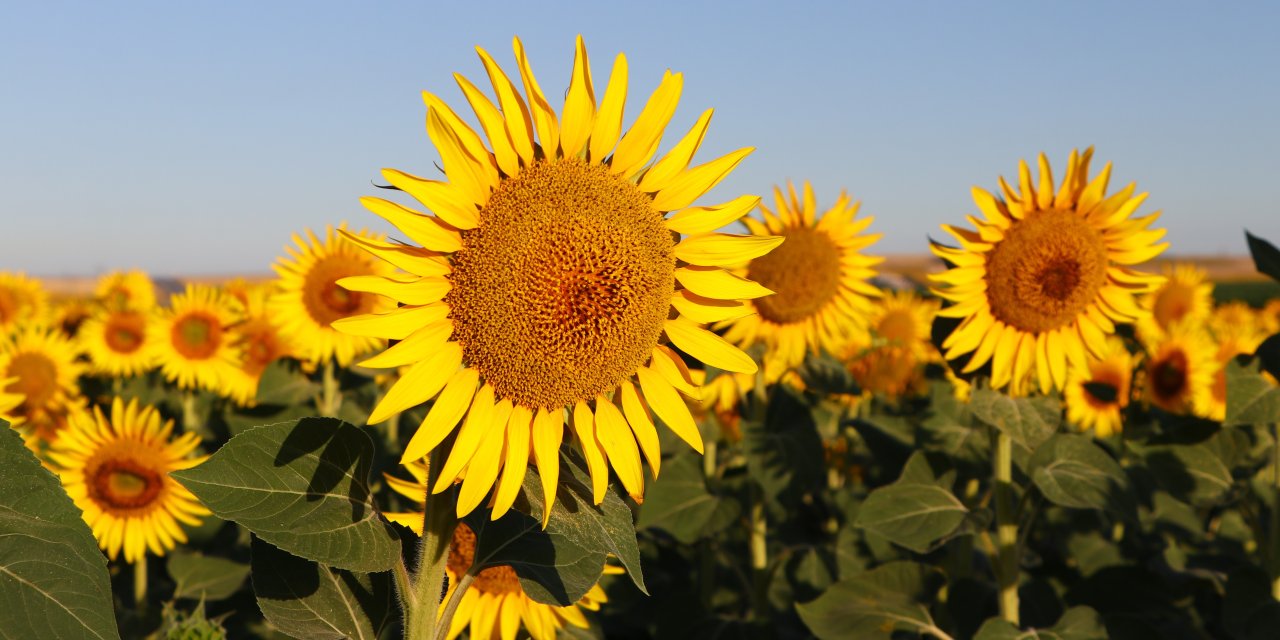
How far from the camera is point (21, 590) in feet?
4.57

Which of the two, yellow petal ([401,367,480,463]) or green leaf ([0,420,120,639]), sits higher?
yellow petal ([401,367,480,463])

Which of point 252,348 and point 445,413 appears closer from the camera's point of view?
point 445,413

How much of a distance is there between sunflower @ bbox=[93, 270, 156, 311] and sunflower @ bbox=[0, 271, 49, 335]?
446mm

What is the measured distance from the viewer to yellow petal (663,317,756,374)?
1950 mm

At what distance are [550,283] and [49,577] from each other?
0.90 m

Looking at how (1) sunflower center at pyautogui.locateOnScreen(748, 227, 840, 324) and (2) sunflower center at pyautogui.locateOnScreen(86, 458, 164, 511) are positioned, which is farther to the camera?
(1) sunflower center at pyautogui.locateOnScreen(748, 227, 840, 324)

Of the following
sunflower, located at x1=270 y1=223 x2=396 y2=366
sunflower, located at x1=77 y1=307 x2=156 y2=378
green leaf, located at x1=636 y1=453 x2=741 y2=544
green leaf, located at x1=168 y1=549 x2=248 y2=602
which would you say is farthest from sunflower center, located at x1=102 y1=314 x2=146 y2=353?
green leaf, located at x1=636 y1=453 x2=741 y2=544

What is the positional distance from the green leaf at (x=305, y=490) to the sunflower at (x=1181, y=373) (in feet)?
20.3

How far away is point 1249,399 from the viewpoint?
3.88 meters

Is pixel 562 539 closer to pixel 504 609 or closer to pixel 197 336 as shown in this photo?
pixel 504 609

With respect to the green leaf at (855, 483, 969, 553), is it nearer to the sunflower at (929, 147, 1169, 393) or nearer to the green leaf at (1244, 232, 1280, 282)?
the sunflower at (929, 147, 1169, 393)

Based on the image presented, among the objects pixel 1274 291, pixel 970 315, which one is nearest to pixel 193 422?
pixel 970 315

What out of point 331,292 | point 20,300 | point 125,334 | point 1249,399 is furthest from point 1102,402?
point 20,300

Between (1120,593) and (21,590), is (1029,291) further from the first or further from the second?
(21,590)
